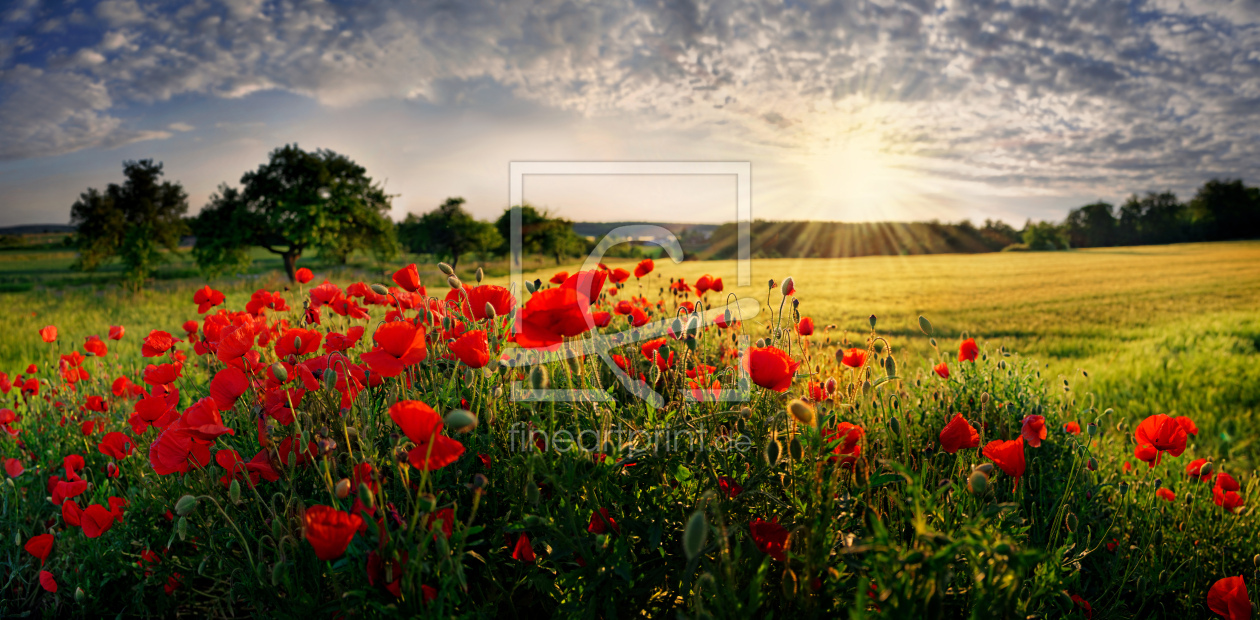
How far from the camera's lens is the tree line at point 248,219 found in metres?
19.9

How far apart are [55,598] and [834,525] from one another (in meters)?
2.76

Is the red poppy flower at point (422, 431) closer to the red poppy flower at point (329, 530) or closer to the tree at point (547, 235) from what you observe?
the red poppy flower at point (329, 530)

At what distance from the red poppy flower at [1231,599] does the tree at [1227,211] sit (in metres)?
61.8

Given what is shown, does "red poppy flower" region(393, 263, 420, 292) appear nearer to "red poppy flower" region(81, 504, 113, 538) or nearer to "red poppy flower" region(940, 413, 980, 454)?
"red poppy flower" region(81, 504, 113, 538)

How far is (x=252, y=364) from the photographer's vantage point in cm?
197

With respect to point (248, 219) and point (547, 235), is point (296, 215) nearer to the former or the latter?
point (248, 219)

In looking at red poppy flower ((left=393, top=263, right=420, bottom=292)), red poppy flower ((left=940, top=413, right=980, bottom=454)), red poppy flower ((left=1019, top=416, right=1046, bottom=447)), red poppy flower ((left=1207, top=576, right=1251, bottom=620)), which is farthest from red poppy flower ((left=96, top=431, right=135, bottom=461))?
red poppy flower ((left=1207, top=576, right=1251, bottom=620))

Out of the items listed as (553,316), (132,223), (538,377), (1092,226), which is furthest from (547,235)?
(1092,226)

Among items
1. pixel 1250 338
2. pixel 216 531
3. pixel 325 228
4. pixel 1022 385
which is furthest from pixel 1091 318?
pixel 325 228

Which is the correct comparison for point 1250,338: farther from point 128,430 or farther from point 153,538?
point 128,430
